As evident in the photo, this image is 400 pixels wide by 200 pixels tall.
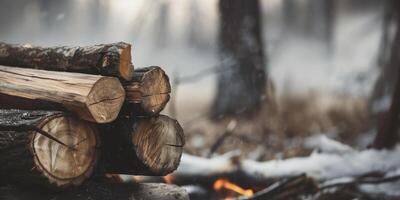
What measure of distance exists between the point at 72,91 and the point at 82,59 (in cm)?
34

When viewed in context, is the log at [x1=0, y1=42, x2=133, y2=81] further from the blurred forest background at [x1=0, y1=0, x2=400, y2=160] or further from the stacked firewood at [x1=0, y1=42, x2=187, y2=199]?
the blurred forest background at [x1=0, y1=0, x2=400, y2=160]

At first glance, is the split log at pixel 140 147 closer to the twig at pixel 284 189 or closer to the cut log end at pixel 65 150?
the cut log end at pixel 65 150

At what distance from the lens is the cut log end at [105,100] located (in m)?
2.85

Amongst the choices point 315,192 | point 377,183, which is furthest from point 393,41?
point 315,192

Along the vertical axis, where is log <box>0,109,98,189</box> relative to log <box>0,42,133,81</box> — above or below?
below

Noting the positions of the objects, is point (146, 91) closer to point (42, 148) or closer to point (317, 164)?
point (42, 148)

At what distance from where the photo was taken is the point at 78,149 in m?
2.90

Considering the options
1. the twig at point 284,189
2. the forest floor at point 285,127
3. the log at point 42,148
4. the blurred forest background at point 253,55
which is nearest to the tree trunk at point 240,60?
the blurred forest background at point 253,55

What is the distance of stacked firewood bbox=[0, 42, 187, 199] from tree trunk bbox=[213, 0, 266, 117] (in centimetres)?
217

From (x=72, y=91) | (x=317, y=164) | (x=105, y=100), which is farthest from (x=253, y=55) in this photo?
(x=72, y=91)

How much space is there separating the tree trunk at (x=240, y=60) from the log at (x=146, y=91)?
7.51ft

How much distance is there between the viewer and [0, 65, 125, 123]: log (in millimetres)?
2838

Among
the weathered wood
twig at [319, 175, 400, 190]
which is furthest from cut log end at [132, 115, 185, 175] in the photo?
twig at [319, 175, 400, 190]

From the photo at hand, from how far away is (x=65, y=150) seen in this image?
2.80 metres
